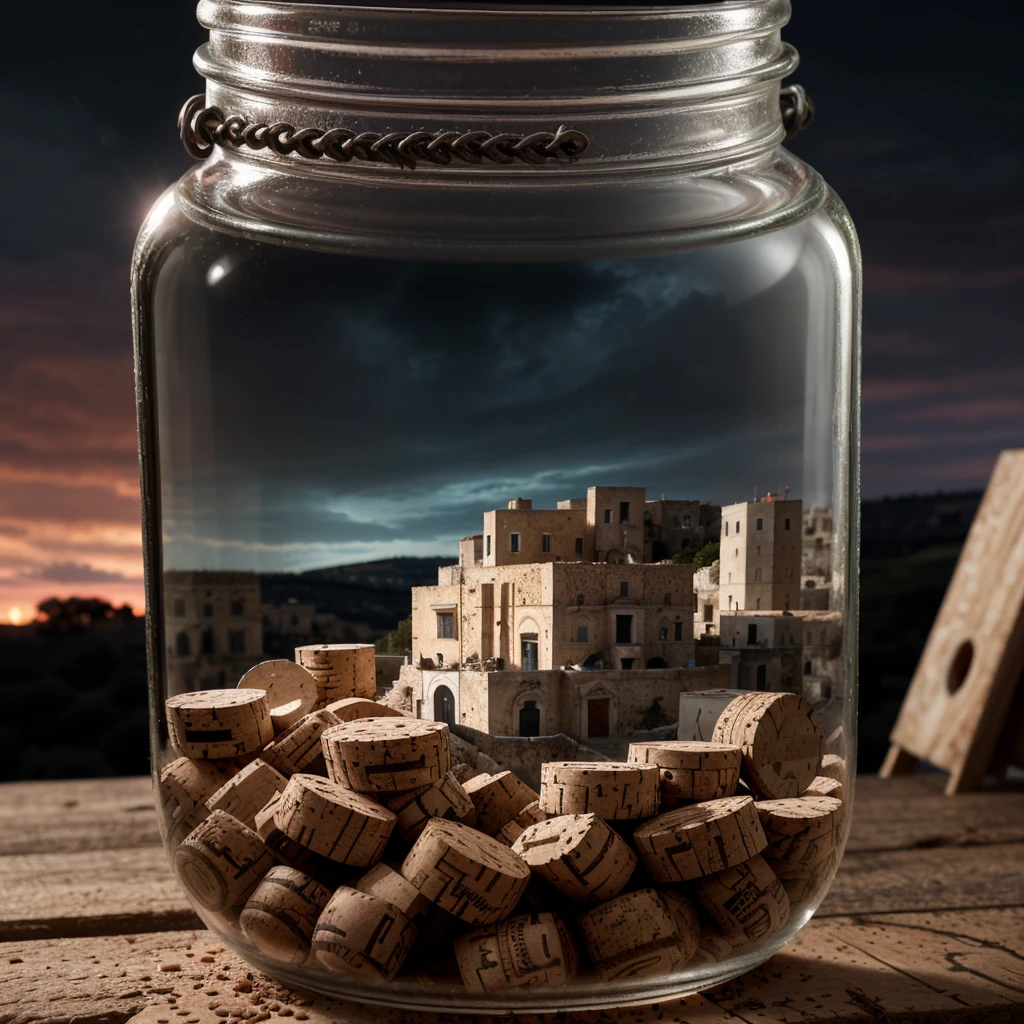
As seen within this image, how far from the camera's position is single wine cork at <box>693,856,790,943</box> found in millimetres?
1060

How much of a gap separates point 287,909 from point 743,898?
1.29 ft

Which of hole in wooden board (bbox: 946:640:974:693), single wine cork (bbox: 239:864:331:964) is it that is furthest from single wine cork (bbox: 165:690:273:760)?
hole in wooden board (bbox: 946:640:974:693)

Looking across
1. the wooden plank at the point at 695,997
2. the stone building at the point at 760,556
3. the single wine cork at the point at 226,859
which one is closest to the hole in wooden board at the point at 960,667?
the wooden plank at the point at 695,997

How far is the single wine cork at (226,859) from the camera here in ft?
3.53

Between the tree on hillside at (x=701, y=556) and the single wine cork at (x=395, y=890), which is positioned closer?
the single wine cork at (x=395, y=890)

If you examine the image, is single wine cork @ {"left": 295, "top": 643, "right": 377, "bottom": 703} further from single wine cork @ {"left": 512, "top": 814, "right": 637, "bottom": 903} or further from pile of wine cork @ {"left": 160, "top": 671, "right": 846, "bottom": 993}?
single wine cork @ {"left": 512, "top": 814, "right": 637, "bottom": 903}

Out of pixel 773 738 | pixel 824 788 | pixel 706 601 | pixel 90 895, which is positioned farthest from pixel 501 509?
pixel 90 895

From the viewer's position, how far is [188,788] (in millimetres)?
1172

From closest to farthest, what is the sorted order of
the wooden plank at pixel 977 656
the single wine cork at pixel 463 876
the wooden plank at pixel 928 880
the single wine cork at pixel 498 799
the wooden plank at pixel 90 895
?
the single wine cork at pixel 463 876, the single wine cork at pixel 498 799, the wooden plank at pixel 90 895, the wooden plank at pixel 928 880, the wooden plank at pixel 977 656

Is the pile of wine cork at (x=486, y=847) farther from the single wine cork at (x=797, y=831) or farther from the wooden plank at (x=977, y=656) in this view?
the wooden plank at (x=977, y=656)

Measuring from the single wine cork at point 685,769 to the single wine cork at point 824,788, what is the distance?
153 mm

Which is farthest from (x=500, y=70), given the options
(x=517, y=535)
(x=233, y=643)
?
(x=233, y=643)

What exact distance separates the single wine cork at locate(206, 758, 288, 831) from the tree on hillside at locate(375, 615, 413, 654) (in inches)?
6.0

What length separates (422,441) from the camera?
3.46 feet
